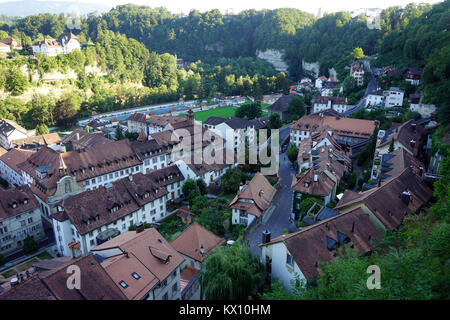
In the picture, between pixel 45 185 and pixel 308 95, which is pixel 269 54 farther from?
pixel 45 185

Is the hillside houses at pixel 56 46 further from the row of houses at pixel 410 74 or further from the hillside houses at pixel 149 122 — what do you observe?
the row of houses at pixel 410 74

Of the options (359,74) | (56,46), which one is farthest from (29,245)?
(359,74)

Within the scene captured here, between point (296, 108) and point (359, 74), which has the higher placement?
point (359, 74)

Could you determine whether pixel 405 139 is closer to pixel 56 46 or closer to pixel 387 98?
pixel 387 98

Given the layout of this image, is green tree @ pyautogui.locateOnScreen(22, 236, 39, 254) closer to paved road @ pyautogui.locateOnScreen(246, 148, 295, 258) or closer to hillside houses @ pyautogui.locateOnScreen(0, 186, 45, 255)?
hillside houses @ pyautogui.locateOnScreen(0, 186, 45, 255)

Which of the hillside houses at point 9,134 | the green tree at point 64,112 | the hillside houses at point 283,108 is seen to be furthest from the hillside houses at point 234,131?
the green tree at point 64,112

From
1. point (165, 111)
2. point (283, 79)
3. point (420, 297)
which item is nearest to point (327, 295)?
point (420, 297)
